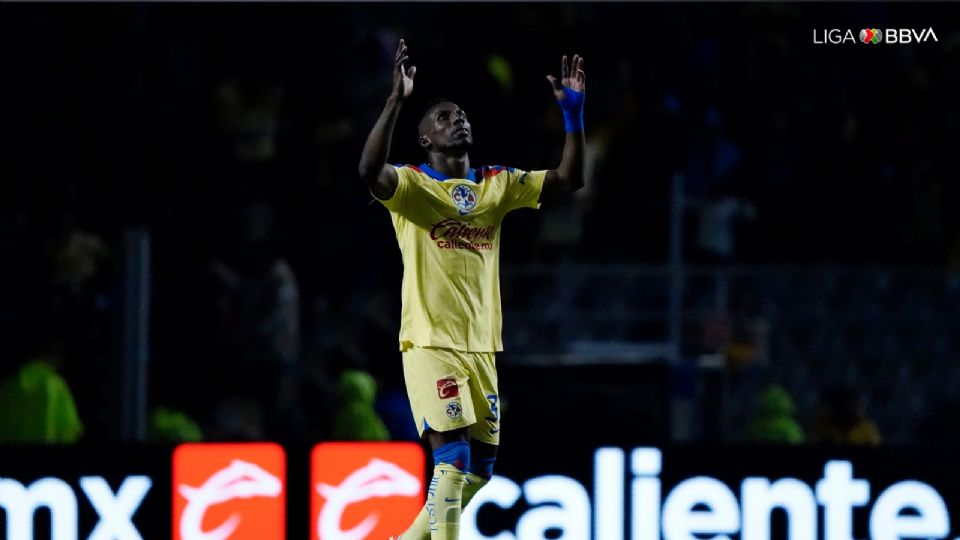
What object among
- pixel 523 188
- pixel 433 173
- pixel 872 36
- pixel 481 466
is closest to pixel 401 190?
pixel 433 173

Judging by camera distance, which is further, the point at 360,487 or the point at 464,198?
the point at 360,487

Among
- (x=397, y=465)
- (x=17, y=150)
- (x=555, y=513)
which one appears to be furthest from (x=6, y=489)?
(x=17, y=150)

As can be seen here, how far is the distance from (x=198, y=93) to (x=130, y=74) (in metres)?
0.47

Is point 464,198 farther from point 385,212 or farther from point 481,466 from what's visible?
point 385,212

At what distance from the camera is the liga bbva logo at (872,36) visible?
13.3 metres

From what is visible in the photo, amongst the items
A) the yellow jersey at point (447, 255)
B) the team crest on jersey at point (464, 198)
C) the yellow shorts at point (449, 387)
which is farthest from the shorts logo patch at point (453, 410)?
the team crest on jersey at point (464, 198)

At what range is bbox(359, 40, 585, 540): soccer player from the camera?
6.97 m

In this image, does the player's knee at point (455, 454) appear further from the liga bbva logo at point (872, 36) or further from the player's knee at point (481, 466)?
the liga bbva logo at point (872, 36)

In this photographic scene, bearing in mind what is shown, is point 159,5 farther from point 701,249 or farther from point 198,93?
point 701,249

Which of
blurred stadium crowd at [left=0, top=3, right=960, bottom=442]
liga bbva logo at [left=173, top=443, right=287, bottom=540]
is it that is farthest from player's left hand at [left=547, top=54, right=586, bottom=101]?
blurred stadium crowd at [left=0, top=3, right=960, bottom=442]

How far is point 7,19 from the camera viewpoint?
457 inches

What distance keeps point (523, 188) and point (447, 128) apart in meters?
0.46

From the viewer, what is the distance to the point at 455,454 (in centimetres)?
695

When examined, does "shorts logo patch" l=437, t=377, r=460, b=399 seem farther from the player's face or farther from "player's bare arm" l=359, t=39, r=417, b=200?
the player's face
